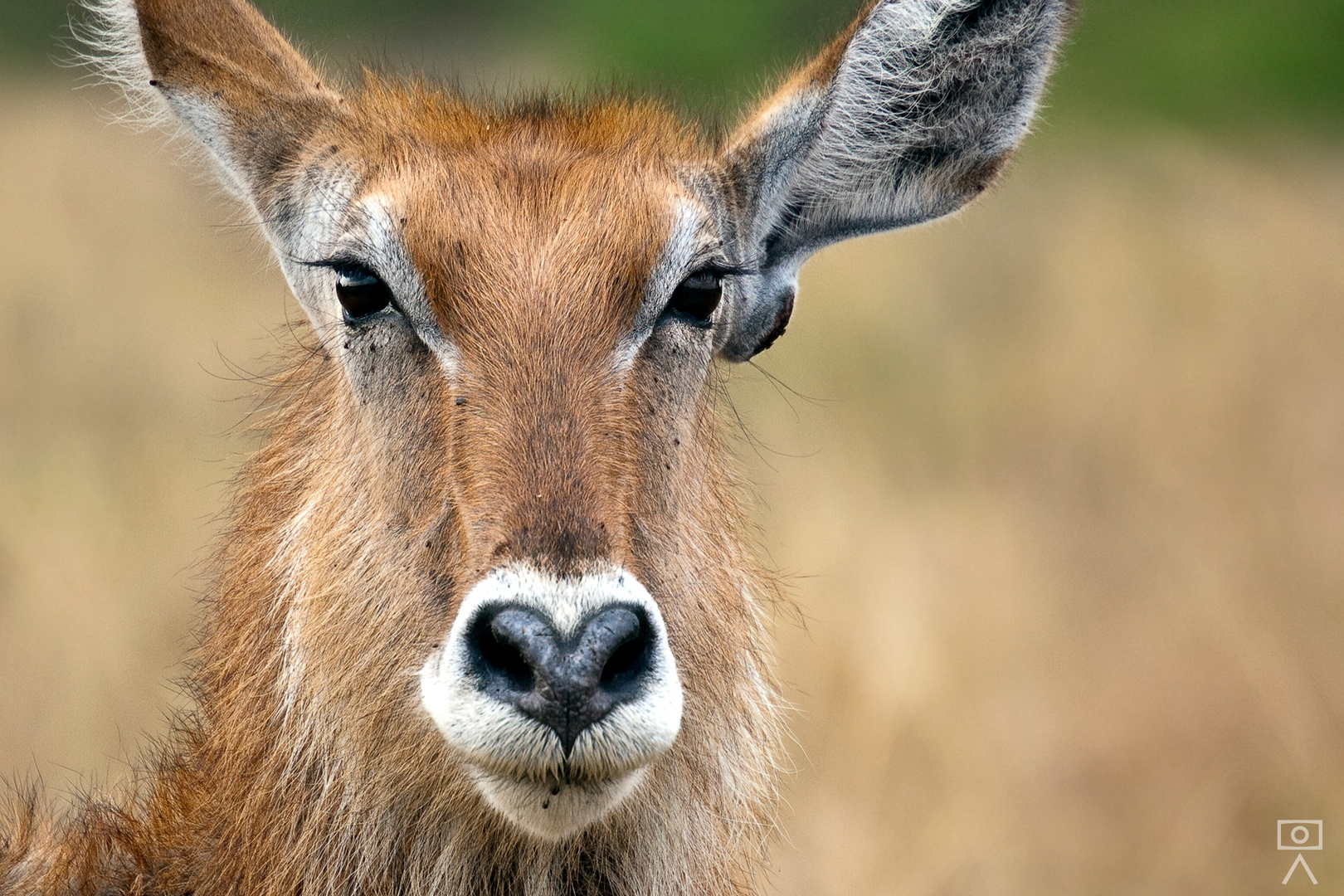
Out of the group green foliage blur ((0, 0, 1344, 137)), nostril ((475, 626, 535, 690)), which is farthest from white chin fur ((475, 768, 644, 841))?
green foliage blur ((0, 0, 1344, 137))

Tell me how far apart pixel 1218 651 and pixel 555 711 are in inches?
306

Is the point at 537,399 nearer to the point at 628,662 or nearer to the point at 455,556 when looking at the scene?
the point at 455,556

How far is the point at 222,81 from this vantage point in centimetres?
Result: 480

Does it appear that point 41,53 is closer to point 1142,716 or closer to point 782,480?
point 782,480

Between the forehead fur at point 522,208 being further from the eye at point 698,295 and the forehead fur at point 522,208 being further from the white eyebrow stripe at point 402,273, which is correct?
the eye at point 698,295

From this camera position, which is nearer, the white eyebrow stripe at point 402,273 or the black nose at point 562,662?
the black nose at point 562,662

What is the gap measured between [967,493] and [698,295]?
7.82 metres

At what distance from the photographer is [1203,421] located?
12609mm

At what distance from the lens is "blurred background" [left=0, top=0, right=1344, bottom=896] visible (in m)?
8.83

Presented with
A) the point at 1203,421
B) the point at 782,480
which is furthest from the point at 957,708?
the point at 1203,421

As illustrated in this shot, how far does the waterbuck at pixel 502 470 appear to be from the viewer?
3822mm

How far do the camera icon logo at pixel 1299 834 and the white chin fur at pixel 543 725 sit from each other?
20.4ft

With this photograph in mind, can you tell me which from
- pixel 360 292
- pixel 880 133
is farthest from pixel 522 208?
pixel 880 133

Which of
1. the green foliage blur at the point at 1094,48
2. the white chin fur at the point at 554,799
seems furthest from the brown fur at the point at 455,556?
the green foliage blur at the point at 1094,48
